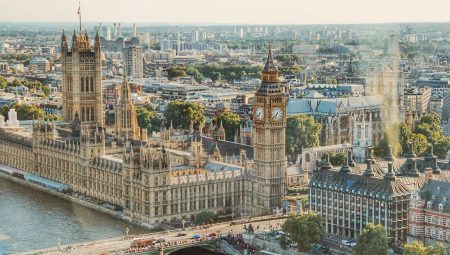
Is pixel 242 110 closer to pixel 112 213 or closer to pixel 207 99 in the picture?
pixel 207 99

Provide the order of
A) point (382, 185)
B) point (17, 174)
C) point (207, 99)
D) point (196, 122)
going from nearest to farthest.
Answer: point (382, 185), point (17, 174), point (196, 122), point (207, 99)

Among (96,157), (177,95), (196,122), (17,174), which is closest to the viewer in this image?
(96,157)

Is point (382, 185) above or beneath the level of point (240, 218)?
above

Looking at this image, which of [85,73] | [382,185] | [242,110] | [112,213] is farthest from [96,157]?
[242,110]

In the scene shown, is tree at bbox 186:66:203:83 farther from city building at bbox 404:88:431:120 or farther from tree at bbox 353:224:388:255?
tree at bbox 353:224:388:255

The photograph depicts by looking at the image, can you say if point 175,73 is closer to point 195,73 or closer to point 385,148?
point 195,73

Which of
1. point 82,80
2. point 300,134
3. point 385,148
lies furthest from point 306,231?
point 82,80

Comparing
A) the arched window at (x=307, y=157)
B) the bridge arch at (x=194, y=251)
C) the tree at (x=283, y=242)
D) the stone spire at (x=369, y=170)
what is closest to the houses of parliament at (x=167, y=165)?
the arched window at (x=307, y=157)
